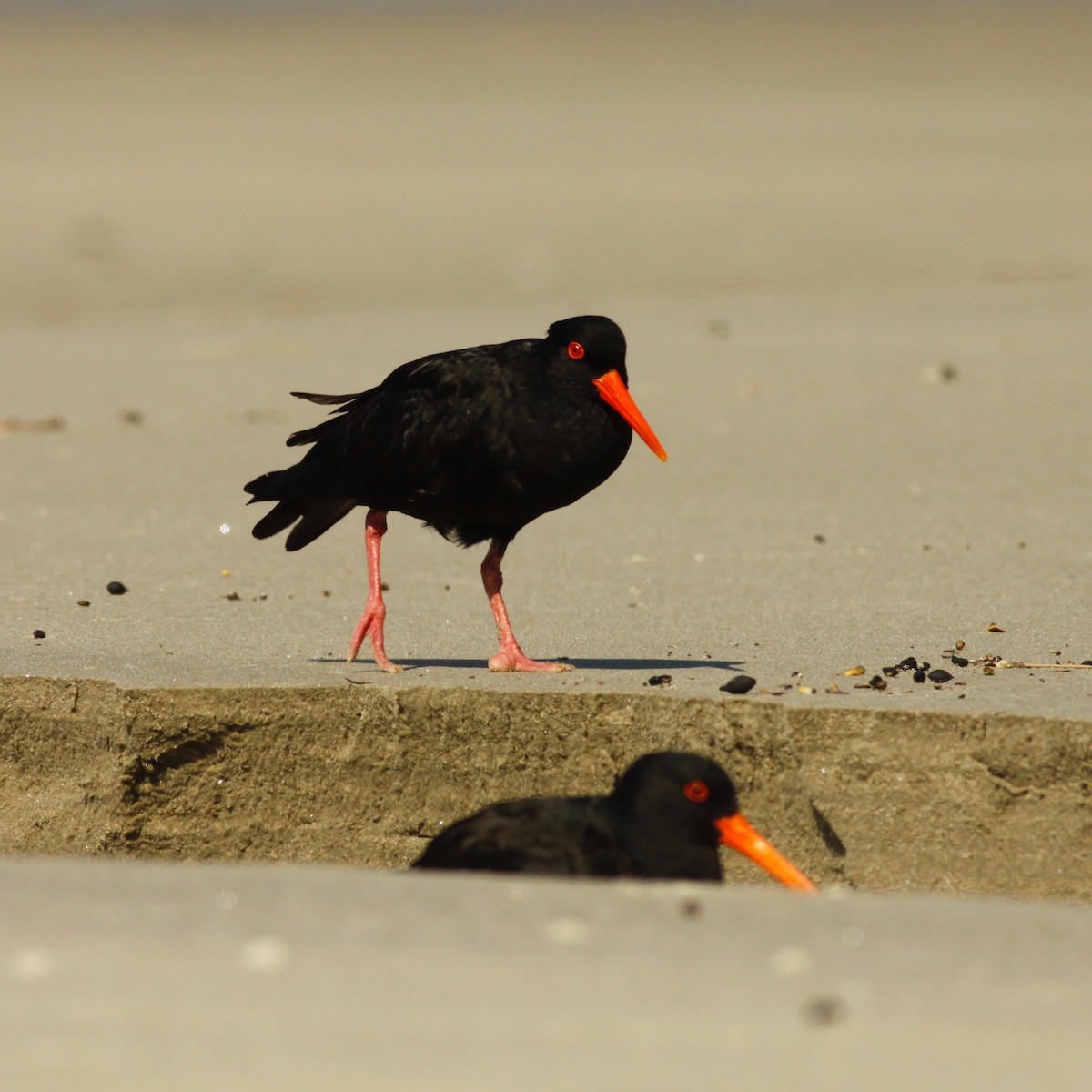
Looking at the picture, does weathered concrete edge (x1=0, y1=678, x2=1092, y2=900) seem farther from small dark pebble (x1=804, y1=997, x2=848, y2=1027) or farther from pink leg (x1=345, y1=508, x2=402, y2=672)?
small dark pebble (x1=804, y1=997, x2=848, y2=1027)

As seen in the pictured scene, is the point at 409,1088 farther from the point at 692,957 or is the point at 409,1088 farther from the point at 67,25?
the point at 67,25

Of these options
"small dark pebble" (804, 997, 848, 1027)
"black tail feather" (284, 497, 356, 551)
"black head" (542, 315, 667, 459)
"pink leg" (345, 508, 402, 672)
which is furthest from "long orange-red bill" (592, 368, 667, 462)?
"small dark pebble" (804, 997, 848, 1027)

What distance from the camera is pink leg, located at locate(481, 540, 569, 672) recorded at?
5.26 m

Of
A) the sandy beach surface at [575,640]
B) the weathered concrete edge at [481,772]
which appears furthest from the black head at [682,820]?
the weathered concrete edge at [481,772]

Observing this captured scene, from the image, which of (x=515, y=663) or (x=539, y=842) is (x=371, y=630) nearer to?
(x=515, y=663)

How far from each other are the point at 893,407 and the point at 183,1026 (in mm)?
7507

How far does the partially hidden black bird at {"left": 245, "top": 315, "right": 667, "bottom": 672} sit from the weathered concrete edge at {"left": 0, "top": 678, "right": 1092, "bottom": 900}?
42cm

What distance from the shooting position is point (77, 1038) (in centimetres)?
266

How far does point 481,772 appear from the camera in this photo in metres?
4.88

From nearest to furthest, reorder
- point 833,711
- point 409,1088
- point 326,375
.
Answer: point 409,1088 < point 833,711 < point 326,375

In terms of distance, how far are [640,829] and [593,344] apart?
1.82m

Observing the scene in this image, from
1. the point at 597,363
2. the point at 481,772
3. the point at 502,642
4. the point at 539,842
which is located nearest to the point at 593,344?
the point at 597,363

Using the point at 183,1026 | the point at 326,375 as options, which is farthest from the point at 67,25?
the point at 183,1026

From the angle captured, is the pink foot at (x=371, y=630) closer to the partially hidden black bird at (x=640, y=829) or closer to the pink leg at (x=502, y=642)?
the pink leg at (x=502, y=642)
